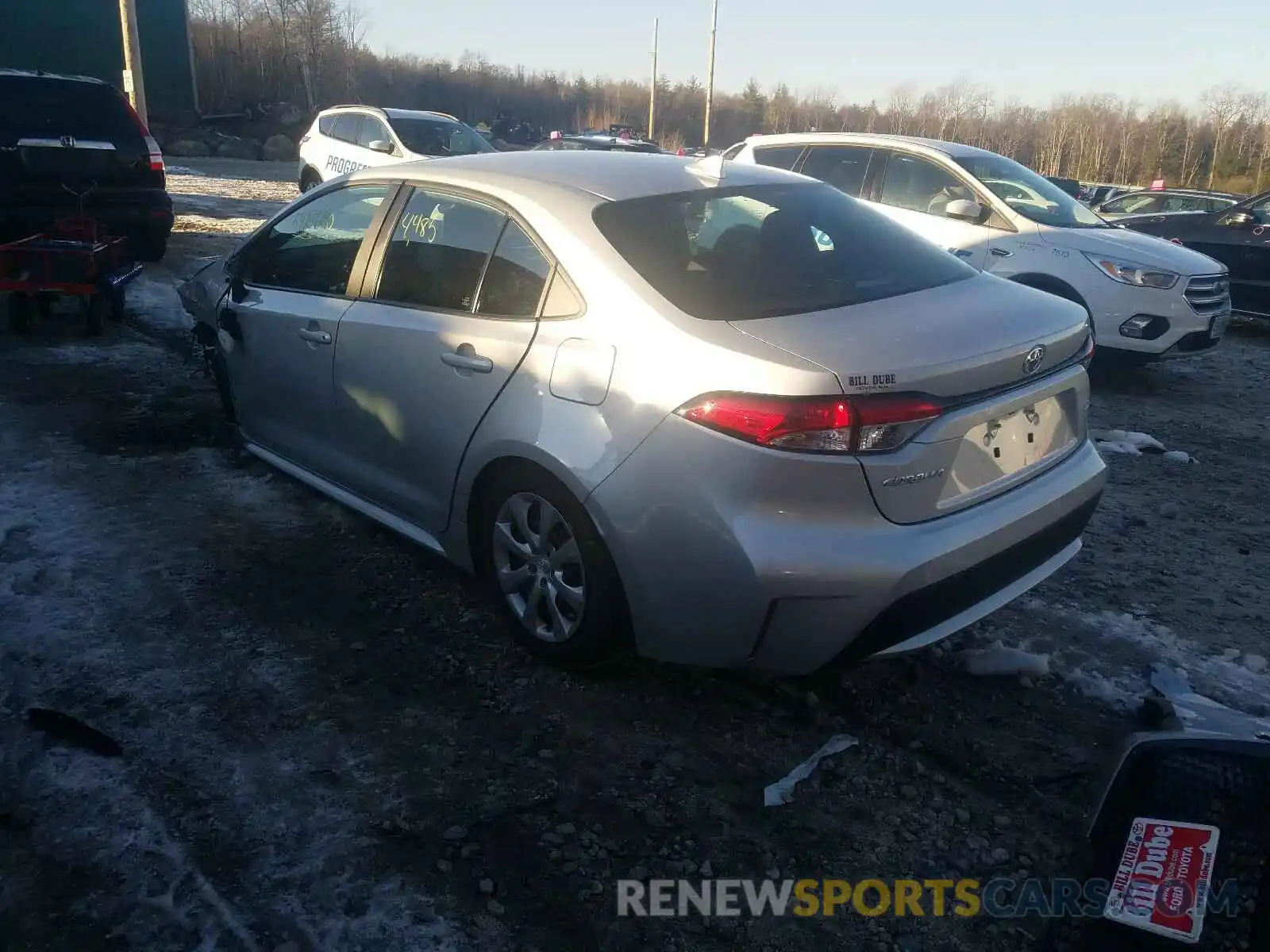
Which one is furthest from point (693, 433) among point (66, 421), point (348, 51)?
point (348, 51)

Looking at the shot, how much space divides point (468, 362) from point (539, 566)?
2.36 ft

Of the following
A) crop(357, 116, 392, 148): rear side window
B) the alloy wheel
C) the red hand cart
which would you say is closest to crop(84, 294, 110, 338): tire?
the red hand cart

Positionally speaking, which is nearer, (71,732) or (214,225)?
(71,732)

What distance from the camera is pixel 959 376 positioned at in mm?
2744

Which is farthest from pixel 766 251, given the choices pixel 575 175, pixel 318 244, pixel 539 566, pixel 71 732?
pixel 71 732

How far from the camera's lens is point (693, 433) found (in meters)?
2.71

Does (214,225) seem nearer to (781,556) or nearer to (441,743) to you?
(441,743)

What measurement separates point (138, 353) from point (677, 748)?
18.6ft

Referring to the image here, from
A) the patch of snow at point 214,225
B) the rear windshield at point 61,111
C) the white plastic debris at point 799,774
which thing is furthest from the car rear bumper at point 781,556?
the patch of snow at point 214,225

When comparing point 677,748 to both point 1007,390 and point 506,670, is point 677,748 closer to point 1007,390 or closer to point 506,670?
point 506,670

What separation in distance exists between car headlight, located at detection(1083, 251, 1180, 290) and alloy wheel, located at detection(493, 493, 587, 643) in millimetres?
5804

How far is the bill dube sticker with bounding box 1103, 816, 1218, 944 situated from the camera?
195cm

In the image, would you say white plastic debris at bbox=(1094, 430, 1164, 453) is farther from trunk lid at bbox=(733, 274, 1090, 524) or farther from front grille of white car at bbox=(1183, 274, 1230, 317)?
trunk lid at bbox=(733, 274, 1090, 524)

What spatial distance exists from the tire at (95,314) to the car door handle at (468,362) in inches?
205
